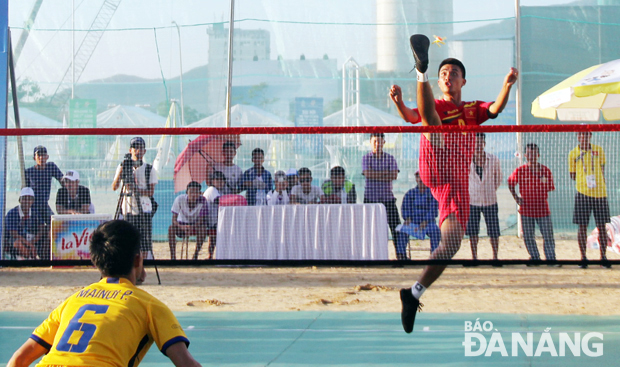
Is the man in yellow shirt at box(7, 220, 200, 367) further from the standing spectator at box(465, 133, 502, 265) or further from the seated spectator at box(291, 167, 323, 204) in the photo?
the seated spectator at box(291, 167, 323, 204)

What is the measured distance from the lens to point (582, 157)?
568 cm

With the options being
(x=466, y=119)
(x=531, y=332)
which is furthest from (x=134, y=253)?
(x=531, y=332)

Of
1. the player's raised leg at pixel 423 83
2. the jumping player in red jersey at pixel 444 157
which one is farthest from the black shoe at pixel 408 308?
the player's raised leg at pixel 423 83

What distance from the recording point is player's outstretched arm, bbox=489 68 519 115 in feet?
13.0

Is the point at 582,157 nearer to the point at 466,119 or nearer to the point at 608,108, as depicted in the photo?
the point at 466,119

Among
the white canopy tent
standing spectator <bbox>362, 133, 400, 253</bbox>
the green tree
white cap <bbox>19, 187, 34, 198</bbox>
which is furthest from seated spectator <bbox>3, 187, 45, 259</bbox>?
the green tree

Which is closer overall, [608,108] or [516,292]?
[516,292]

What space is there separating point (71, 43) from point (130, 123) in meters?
1.71

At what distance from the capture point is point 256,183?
19.8 feet

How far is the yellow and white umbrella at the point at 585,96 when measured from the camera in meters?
6.73

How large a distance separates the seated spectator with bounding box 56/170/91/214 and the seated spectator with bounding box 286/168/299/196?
202 centimetres

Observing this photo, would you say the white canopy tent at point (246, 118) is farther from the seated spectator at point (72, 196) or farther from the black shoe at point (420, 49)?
the black shoe at point (420, 49)

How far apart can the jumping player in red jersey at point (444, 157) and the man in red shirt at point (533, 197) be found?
1.12m

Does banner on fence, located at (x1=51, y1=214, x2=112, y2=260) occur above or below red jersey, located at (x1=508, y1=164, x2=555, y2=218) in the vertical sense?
below
